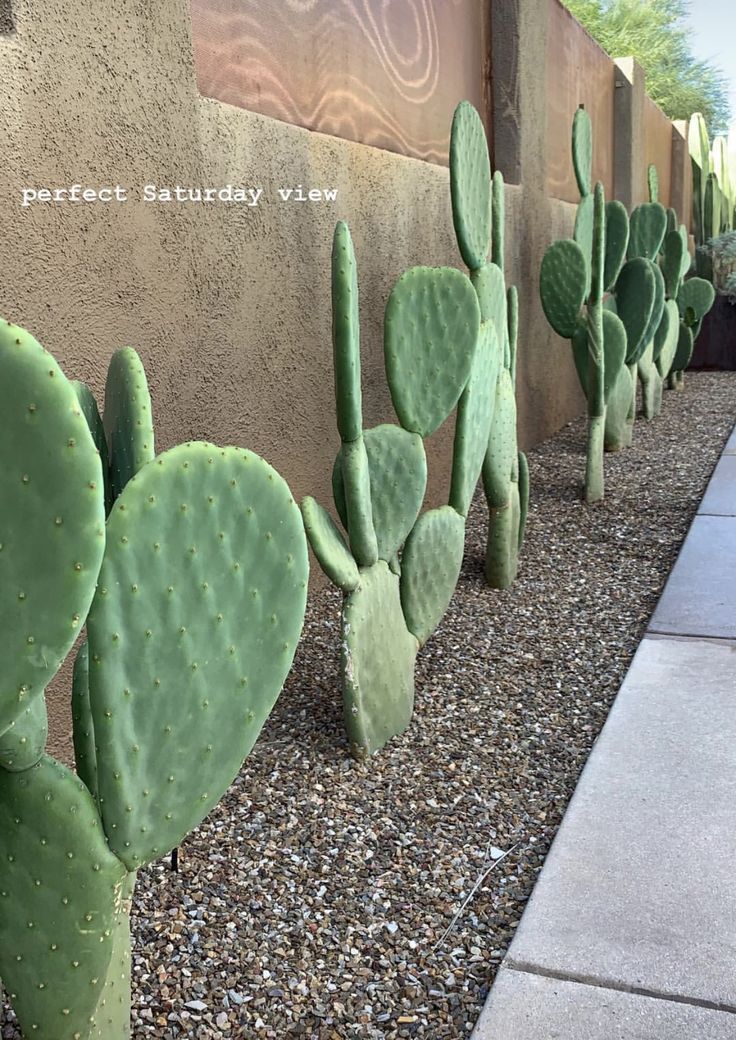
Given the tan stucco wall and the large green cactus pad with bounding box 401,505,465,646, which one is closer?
the tan stucco wall

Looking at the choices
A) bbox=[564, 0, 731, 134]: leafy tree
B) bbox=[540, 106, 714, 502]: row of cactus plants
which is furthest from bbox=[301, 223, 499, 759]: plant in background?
bbox=[564, 0, 731, 134]: leafy tree

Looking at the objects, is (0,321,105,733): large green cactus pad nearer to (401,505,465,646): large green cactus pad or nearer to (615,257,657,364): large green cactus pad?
(401,505,465,646): large green cactus pad

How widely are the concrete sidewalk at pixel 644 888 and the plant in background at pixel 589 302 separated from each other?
2369 mm

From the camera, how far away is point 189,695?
4.96ft

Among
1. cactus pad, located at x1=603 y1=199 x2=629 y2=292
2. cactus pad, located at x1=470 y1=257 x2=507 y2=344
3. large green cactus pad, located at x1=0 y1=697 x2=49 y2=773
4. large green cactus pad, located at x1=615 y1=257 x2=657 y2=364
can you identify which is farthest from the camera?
large green cactus pad, located at x1=615 y1=257 x2=657 y2=364

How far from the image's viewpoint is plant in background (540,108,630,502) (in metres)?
5.54

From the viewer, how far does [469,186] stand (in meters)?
3.83

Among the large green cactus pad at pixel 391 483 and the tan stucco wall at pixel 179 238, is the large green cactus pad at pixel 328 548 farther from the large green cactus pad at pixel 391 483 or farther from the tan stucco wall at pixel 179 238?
the tan stucco wall at pixel 179 238

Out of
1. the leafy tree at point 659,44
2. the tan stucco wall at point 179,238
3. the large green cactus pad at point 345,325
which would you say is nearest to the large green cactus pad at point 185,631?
the large green cactus pad at point 345,325

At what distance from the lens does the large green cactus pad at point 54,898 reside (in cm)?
142

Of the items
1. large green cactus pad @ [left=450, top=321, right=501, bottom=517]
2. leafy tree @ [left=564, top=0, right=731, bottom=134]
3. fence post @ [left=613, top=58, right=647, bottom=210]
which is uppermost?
leafy tree @ [left=564, top=0, right=731, bottom=134]

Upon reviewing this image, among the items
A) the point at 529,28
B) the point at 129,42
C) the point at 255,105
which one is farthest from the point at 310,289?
the point at 529,28

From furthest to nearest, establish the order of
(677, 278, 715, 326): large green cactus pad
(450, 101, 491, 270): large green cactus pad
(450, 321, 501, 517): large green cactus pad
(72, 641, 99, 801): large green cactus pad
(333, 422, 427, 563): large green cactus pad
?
1. (677, 278, 715, 326): large green cactus pad
2. (450, 101, 491, 270): large green cactus pad
3. (450, 321, 501, 517): large green cactus pad
4. (333, 422, 427, 563): large green cactus pad
5. (72, 641, 99, 801): large green cactus pad

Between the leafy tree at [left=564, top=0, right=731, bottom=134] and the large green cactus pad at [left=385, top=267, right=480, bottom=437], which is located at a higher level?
the leafy tree at [left=564, top=0, right=731, bottom=134]
